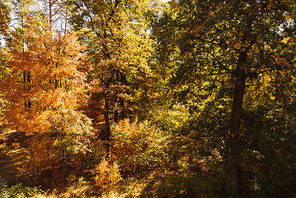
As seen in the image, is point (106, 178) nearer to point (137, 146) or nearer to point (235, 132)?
point (137, 146)

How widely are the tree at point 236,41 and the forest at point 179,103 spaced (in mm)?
42

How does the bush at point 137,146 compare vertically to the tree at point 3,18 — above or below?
below

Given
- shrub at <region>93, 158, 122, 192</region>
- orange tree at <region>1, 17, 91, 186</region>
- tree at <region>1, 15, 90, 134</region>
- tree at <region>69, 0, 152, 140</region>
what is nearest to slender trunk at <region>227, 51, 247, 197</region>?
shrub at <region>93, 158, 122, 192</region>

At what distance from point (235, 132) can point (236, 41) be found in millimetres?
3487

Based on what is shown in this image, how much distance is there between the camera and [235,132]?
252 inches

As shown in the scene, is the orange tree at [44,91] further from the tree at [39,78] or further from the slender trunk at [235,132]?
the slender trunk at [235,132]

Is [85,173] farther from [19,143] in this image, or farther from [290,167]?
[290,167]

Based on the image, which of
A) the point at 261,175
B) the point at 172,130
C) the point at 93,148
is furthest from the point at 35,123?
the point at 261,175

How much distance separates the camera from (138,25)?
12.1 meters

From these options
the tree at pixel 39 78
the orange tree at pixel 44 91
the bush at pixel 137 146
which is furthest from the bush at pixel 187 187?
the tree at pixel 39 78

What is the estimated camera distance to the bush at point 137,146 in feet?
33.8

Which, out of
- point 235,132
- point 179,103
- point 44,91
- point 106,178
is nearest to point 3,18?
point 44,91

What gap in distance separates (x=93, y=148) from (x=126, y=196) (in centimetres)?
477

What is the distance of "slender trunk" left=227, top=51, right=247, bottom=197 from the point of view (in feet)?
20.2
